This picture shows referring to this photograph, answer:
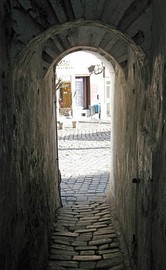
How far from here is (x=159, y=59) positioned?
9.68ft

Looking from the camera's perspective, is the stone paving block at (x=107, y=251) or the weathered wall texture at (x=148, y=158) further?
the stone paving block at (x=107, y=251)

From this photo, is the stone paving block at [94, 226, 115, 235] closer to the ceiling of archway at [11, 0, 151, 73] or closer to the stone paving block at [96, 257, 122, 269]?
the stone paving block at [96, 257, 122, 269]

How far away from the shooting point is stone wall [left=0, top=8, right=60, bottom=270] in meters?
3.13

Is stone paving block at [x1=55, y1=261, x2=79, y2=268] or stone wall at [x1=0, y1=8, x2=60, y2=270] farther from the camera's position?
stone paving block at [x1=55, y1=261, x2=79, y2=268]

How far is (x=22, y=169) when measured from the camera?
12.8 ft

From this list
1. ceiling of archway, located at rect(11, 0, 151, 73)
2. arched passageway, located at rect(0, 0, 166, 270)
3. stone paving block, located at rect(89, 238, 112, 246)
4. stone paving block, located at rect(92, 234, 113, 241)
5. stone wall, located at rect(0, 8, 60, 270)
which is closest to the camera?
arched passageway, located at rect(0, 0, 166, 270)

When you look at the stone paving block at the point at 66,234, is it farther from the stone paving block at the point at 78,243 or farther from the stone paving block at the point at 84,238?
the stone paving block at the point at 78,243

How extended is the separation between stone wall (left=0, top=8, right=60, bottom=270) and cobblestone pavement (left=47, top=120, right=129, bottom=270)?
1.42 ft

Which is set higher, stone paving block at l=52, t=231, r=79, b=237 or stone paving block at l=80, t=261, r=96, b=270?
stone paving block at l=52, t=231, r=79, b=237

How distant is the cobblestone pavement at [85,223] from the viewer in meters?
5.41

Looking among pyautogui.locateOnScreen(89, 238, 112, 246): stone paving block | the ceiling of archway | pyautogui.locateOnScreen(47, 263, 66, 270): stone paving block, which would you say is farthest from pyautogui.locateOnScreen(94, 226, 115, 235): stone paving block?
the ceiling of archway

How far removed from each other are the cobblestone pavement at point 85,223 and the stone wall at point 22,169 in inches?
17.0

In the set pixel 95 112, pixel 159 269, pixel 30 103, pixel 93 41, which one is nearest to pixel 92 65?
pixel 95 112

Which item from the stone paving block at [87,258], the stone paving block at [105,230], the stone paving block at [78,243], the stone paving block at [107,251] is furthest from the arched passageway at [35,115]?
the stone paving block at [105,230]
